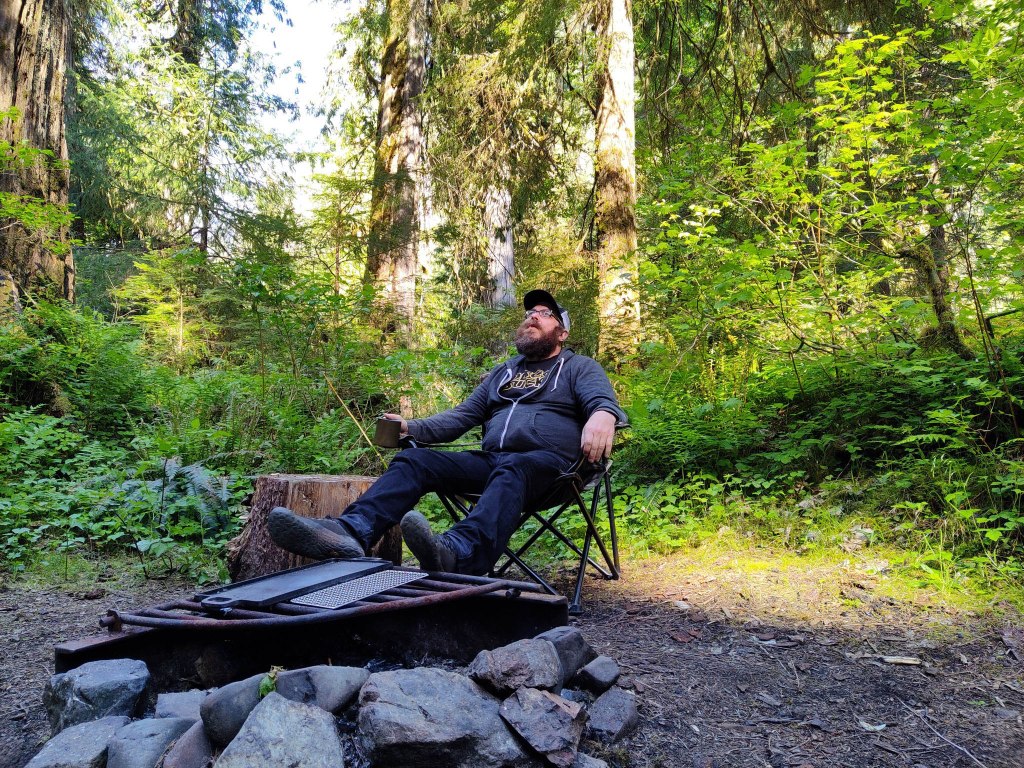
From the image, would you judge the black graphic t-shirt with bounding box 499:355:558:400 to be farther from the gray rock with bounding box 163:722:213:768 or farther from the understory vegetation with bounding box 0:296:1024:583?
the gray rock with bounding box 163:722:213:768

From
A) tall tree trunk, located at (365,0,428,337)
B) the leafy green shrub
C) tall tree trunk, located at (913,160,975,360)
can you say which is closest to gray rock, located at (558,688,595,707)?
tall tree trunk, located at (913,160,975,360)

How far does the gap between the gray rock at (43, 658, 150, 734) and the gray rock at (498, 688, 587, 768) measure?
40.5 inches

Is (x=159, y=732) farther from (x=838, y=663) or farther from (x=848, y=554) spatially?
(x=848, y=554)

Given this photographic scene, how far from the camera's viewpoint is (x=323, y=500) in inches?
127

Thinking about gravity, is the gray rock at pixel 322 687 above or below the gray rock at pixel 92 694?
above

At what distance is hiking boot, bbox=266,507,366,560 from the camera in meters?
2.29

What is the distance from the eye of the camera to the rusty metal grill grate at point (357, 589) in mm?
2082

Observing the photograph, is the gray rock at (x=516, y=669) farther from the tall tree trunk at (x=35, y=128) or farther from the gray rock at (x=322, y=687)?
Answer: the tall tree trunk at (x=35, y=128)

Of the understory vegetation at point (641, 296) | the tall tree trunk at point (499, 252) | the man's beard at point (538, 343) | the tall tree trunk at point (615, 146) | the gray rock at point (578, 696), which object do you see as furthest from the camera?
the tall tree trunk at point (499, 252)

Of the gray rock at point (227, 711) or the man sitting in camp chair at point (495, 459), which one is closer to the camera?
the gray rock at point (227, 711)

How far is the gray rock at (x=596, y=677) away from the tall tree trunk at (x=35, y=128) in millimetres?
6737

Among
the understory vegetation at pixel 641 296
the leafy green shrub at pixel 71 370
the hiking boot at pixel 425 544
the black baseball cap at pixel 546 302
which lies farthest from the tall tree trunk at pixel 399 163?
the hiking boot at pixel 425 544

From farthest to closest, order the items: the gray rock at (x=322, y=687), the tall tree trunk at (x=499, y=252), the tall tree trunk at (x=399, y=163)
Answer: the tall tree trunk at (x=499, y=252) → the tall tree trunk at (x=399, y=163) → the gray rock at (x=322, y=687)

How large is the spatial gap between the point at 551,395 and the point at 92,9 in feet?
36.2
